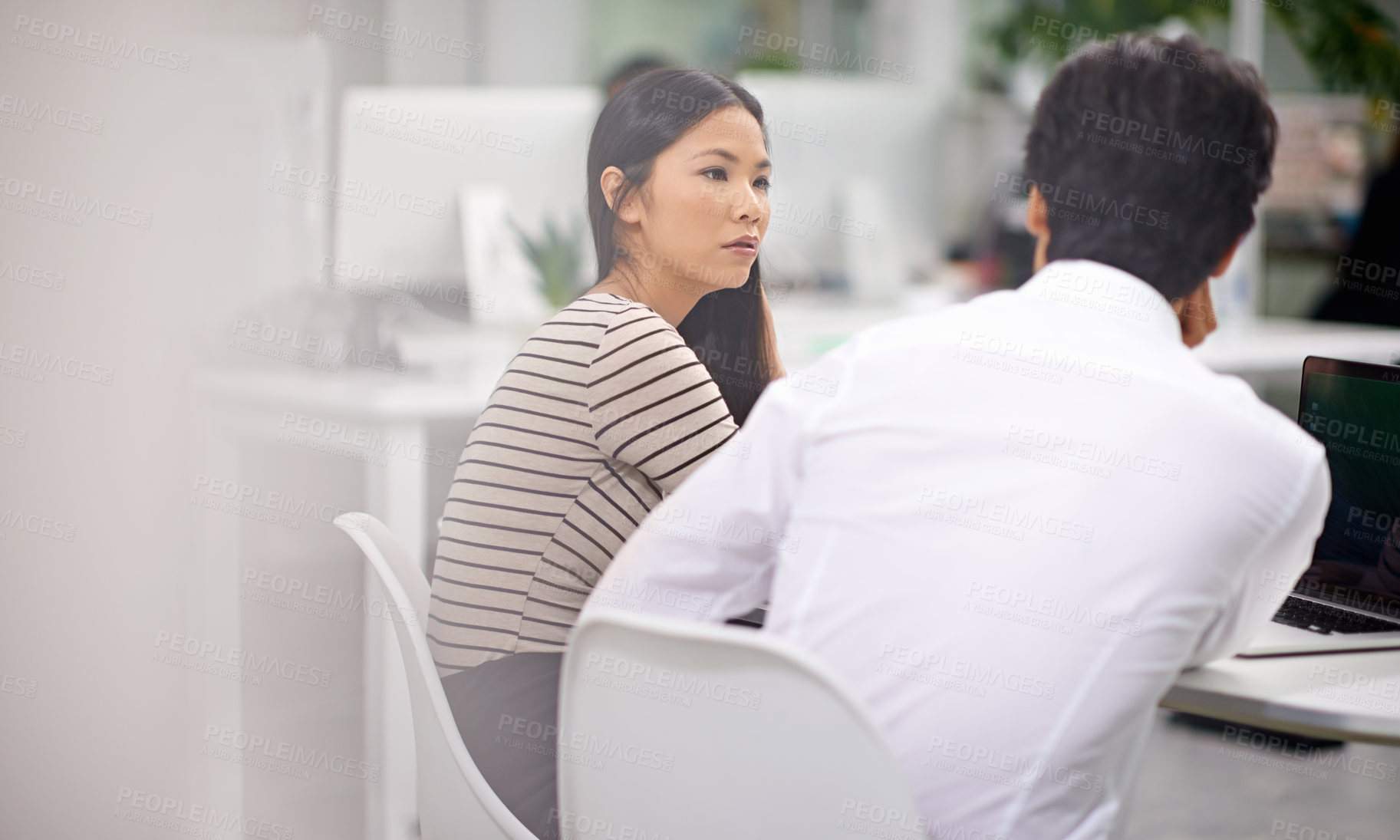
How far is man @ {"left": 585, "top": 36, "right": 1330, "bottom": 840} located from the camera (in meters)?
0.80

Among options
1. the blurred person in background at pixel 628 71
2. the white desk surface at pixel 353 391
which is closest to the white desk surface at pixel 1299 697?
the white desk surface at pixel 353 391

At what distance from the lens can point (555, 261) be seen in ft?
7.84

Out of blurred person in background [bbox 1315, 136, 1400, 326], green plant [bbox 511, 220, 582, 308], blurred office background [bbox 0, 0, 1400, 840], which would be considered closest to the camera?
blurred office background [bbox 0, 0, 1400, 840]

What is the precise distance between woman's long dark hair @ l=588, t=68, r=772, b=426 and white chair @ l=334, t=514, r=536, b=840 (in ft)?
1.37

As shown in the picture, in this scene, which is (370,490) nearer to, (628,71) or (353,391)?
(353,391)

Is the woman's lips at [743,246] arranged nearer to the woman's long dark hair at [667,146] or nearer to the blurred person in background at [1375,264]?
the woman's long dark hair at [667,146]

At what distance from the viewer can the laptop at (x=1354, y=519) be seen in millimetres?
1195

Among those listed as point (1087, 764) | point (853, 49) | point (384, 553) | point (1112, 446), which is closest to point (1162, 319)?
point (1112, 446)

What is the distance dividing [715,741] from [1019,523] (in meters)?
0.26

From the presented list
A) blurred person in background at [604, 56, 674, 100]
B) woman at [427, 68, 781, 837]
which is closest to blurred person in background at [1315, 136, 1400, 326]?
blurred person in background at [604, 56, 674, 100]

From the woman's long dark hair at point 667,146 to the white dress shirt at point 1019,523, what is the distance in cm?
48

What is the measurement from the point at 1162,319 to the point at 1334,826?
5.76 ft

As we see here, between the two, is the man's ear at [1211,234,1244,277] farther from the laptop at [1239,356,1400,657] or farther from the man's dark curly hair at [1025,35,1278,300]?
the laptop at [1239,356,1400,657]

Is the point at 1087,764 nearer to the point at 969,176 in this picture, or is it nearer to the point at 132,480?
the point at 132,480
